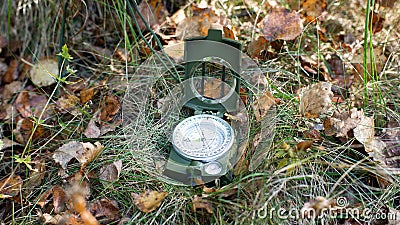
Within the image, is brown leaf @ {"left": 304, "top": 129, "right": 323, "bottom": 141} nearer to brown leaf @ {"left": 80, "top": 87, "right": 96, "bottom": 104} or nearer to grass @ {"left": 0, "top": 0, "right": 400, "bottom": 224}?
grass @ {"left": 0, "top": 0, "right": 400, "bottom": 224}

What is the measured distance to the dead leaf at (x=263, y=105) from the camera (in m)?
1.82

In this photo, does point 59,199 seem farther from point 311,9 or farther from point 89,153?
point 311,9

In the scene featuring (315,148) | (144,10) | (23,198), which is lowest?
(23,198)

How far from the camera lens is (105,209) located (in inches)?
65.2

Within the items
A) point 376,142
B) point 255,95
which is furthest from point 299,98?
point 376,142

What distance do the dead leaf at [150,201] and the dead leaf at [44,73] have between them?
97 centimetres

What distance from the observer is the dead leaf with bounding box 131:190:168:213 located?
5.13ft

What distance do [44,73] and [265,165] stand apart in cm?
127

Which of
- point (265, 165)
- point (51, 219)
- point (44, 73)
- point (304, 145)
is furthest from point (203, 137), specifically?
point (44, 73)

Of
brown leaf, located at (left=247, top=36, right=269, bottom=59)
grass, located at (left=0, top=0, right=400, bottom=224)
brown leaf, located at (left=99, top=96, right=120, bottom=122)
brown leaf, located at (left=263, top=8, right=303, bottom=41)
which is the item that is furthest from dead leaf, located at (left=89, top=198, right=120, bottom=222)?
brown leaf, located at (left=263, top=8, right=303, bottom=41)

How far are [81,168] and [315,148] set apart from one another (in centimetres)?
85

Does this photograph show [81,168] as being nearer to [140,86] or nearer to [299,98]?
[140,86]

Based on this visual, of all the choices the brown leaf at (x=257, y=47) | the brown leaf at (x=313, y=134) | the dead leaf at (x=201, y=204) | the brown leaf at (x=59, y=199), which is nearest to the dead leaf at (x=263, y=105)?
the brown leaf at (x=313, y=134)

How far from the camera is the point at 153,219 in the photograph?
1558 mm
